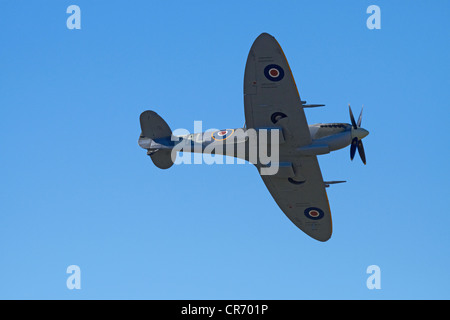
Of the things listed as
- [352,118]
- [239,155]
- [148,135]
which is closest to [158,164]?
[148,135]

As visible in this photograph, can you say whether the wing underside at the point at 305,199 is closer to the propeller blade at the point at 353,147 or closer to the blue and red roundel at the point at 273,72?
the propeller blade at the point at 353,147

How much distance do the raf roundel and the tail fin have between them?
8.83 feet

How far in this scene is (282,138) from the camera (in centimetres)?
2566

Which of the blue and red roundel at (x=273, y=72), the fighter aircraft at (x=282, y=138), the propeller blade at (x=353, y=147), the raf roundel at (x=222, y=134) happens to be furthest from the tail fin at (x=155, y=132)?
the propeller blade at (x=353, y=147)

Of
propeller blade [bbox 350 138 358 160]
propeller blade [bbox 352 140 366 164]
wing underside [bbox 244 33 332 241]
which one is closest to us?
wing underside [bbox 244 33 332 241]

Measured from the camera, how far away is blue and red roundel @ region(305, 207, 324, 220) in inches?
1130

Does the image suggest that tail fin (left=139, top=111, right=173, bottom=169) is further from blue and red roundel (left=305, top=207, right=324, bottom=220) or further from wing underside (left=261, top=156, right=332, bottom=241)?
blue and red roundel (left=305, top=207, right=324, bottom=220)

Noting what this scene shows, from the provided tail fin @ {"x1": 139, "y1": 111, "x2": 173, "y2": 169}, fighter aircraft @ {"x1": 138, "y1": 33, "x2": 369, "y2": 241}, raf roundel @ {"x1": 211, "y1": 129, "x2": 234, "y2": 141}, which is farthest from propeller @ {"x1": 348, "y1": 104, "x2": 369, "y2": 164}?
tail fin @ {"x1": 139, "y1": 111, "x2": 173, "y2": 169}

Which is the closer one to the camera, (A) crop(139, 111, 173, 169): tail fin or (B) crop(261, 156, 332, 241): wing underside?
(B) crop(261, 156, 332, 241): wing underside

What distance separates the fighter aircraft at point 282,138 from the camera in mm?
24797

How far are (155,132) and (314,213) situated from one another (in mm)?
7105

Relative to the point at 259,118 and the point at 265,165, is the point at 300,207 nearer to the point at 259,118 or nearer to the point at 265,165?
the point at 265,165

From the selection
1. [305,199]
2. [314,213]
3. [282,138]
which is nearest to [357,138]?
[282,138]

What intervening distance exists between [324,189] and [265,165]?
255 centimetres
